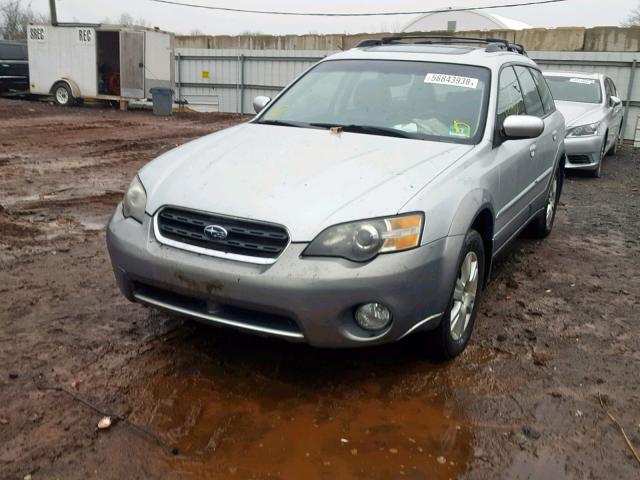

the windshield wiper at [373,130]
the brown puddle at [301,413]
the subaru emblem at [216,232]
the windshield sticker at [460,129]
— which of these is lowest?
the brown puddle at [301,413]

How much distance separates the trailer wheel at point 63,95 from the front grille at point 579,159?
1530 cm

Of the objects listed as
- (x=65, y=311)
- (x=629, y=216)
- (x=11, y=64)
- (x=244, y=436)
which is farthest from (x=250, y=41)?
(x=244, y=436)

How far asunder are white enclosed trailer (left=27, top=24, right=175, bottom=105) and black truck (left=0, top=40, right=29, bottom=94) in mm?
1598

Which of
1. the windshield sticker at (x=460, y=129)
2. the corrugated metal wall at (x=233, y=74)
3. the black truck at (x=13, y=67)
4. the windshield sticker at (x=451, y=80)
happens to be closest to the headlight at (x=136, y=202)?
the windshield sticker at (x=460, y=129)

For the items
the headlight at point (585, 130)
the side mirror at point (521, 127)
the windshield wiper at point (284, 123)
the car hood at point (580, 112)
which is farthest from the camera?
the car hood at point (580, 112)

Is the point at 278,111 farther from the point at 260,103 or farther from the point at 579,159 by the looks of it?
the point at 579,159

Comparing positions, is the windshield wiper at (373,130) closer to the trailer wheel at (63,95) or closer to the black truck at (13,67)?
the trailer wheel at (63,95)

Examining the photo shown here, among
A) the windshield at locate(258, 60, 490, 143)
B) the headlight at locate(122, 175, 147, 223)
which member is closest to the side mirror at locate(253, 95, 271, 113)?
the windshield at locate(258, 60, 490, 143)

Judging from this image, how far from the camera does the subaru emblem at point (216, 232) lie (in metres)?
2.95

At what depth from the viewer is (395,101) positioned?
4195mm

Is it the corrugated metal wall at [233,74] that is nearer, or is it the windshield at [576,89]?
the windshield at [576,89]

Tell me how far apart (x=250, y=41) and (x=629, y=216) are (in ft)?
52.5

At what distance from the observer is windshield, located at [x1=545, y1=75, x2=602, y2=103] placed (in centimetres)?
1073

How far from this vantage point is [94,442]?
270cm
